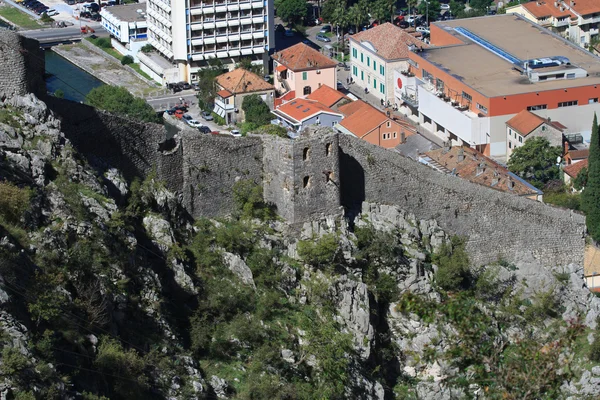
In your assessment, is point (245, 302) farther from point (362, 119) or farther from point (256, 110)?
point (256, 110)

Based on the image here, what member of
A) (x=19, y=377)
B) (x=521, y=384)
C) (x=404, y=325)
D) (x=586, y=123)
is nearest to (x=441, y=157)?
(x=586, y=123)

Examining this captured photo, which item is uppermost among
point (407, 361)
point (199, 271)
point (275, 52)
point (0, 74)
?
point (0, 74)

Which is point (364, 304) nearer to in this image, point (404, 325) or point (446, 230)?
point (404, 325)

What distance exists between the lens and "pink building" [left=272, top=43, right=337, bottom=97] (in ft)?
258

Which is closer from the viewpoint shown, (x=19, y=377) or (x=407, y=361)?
(x=19, y=377)

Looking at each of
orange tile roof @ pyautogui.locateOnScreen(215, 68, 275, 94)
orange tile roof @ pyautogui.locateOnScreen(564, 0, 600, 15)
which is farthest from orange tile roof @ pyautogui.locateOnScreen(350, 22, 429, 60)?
orange tile roof @ pyautogui.locateOnScreen(564, 0, 600, 15)

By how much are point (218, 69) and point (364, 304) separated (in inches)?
1723

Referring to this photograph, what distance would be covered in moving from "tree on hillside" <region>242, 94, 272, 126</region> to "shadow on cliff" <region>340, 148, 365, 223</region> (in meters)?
31.6

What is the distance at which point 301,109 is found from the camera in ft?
236

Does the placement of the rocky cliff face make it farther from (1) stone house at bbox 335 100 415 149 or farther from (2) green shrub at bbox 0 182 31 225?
(1) stone house at bbox 335 100 415 149

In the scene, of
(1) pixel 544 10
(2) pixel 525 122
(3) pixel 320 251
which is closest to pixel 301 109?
(2) pixel 525 122

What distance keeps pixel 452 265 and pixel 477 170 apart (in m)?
13.2

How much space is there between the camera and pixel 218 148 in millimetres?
38812

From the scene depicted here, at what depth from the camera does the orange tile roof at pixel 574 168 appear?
2466 inches
